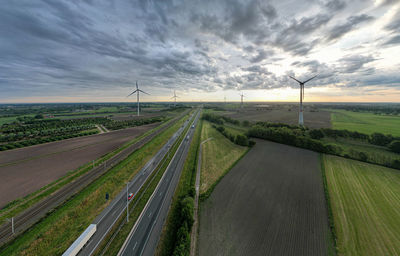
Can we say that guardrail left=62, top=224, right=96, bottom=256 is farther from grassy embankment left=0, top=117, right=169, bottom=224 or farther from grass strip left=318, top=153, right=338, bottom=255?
grass strip left=318, top=153, right=338, bottom=255

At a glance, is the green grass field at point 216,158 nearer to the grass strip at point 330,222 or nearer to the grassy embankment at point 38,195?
the grass strip at point 330,222

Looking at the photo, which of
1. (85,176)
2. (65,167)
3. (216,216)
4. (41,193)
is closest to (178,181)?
(216,216)

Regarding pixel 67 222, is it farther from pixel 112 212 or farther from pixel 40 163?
pixel 40 163

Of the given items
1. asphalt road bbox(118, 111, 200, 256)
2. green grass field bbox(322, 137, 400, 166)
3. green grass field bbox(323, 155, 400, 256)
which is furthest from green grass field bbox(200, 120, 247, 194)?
green grass field bbox(322, 137, 400, 166)

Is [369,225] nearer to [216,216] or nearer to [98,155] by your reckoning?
[216,216]

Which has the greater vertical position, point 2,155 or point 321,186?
point 2,155

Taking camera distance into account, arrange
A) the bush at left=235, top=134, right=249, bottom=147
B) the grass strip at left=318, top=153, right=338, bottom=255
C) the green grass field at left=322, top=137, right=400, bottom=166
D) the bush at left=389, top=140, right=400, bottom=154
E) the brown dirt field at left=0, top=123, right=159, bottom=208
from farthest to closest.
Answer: the bush at left=235, top=134, right=249, bottom=147 < the bush at left=389, top=140, right=400, bottom=154 < the green grass field at left=322, top=137, right=400, bottom=166 < the brown dirt field at left=0, top=123, right=159, bottom=208 < the grass strip at left=318, top=153, right=338, bottom=255

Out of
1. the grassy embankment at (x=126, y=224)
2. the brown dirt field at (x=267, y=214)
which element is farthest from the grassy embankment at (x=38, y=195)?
the brown dirt field at (x=267, y=214)
